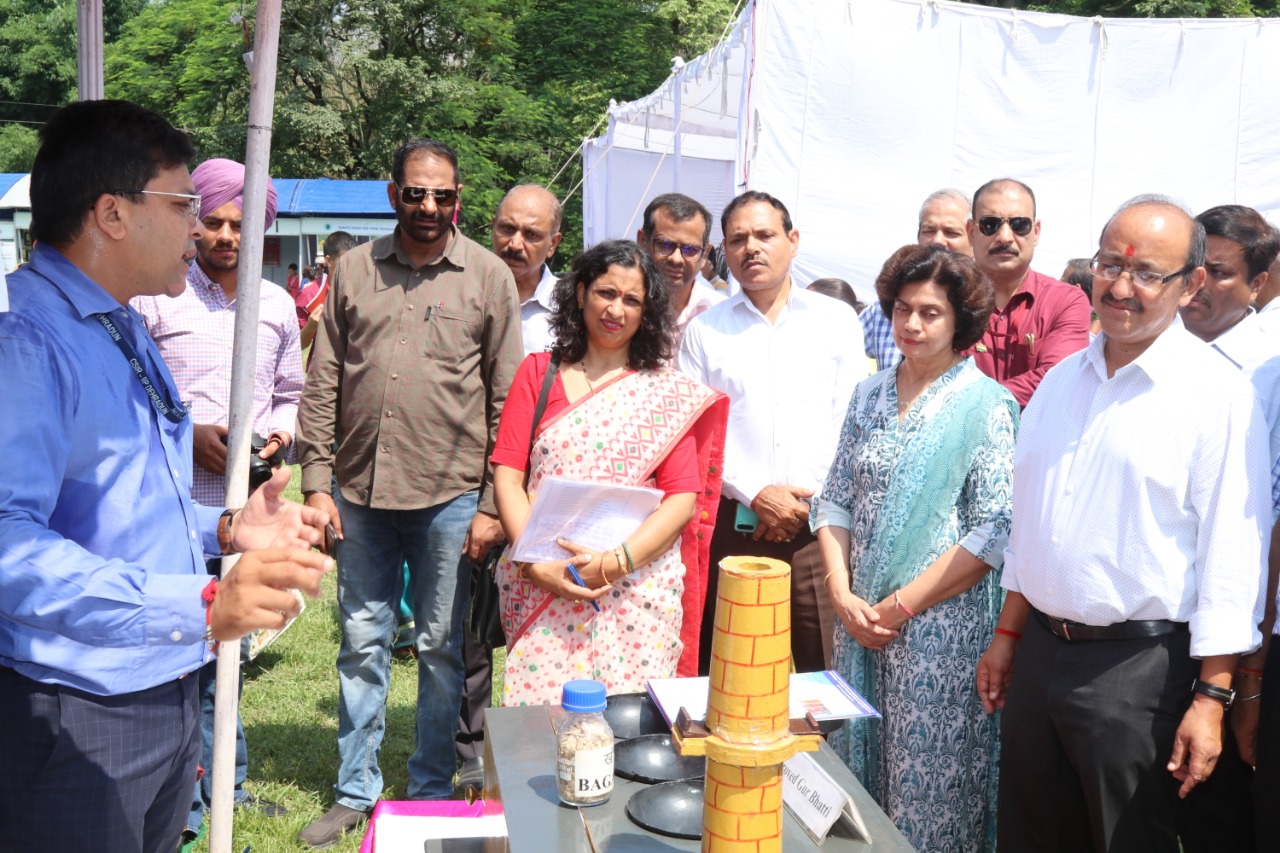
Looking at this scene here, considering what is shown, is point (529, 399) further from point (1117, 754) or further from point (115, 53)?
point (115, 53)

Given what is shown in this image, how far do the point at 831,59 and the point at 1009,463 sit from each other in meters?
7.12

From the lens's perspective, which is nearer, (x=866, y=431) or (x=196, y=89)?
(x=866, y=431)

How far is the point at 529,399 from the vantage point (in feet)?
10.2

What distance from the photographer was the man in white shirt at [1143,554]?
2.22 meters

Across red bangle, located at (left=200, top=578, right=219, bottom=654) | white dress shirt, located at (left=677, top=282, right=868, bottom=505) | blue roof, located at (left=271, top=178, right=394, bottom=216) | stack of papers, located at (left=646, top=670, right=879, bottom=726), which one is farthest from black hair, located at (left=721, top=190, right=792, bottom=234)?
blue roof, located at (left=271, top=178, right=394, bottom=216)

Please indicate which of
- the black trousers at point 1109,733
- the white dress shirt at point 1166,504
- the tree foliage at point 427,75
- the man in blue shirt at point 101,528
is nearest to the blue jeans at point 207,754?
the man in blue shirt at point 101,528


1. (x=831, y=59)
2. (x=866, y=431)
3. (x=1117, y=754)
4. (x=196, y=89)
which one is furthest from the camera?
(x=196, y=89)

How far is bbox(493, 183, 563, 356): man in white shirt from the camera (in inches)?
160

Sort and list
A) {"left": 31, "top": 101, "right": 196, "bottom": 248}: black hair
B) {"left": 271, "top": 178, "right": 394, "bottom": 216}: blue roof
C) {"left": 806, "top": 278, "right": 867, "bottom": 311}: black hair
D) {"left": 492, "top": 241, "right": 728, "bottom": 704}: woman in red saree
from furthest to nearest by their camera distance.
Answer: {"left": 271, "top": 178, "right": 394, "bottom": 216}: blue roof, {"left": 806, "top": 278, "right": 867, "bottom": 311}: black hair, {"left": 492, "top": 241, "right": 728, "bottom": 704}: woman in red saree, {"left": 31, "top": 101, "right": 196, "bottom": 248}: black hair

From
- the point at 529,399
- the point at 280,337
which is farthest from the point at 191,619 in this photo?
the point at 280,337

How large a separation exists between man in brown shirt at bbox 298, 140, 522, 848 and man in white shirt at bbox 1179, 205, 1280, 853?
2.05m

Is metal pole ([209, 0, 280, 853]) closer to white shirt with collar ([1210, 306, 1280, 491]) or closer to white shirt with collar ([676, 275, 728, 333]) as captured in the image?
white shirt with collar ([676, 275, 728, 333])

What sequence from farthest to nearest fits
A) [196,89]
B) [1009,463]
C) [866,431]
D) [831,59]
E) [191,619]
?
1. [196,89]
2. [831,59]
3. [866,431]
4. [1009,463]
5. [191,619]

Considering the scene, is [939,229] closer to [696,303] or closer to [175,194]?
[696,303]
